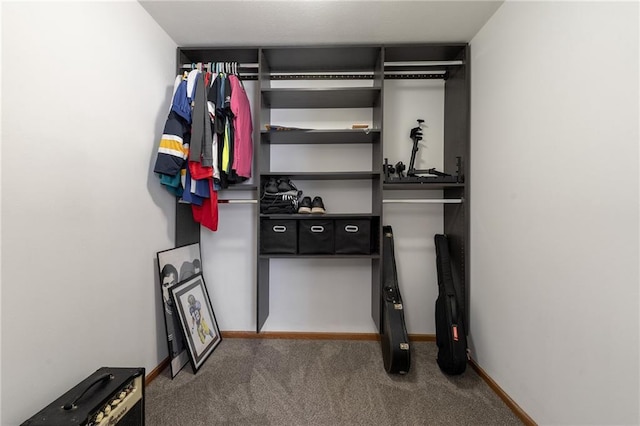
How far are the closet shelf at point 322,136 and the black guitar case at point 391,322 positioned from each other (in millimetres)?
753

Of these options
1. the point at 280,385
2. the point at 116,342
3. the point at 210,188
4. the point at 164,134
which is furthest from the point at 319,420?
the point at 164,134

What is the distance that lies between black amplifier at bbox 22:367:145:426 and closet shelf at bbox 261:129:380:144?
5.46 ft

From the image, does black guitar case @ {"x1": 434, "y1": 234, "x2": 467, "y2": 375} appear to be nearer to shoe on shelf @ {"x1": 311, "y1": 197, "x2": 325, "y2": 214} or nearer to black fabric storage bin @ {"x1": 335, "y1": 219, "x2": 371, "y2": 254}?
black fabric storage bin @ {"x1": 335, "y1": 219, "x2": 371, "y2": 254}

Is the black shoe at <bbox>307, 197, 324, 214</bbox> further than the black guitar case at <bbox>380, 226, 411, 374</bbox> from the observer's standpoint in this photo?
Yes

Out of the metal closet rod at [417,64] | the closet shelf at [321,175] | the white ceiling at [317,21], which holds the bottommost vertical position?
the closet shelf at [321,175]

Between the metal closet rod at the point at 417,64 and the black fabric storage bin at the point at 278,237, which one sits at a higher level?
the metal closet rod at the point at 417,64

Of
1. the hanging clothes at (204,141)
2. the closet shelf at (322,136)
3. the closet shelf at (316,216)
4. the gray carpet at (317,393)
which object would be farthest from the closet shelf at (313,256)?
the closet shelf at (322,136)

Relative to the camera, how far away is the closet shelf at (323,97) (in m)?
1.93

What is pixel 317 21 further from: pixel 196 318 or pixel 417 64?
pixel 196 318

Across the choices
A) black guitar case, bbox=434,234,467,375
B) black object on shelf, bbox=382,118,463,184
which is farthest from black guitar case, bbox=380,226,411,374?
black object on shelf, bbox=382,118,463,184

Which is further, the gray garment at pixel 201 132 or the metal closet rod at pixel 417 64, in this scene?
the metal closet rod at pixel 417 64

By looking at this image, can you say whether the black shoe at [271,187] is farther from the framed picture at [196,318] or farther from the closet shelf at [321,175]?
the framed picture at [196,318]

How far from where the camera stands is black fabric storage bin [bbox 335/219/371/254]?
195 centimetres

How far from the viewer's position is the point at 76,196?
1201mm
